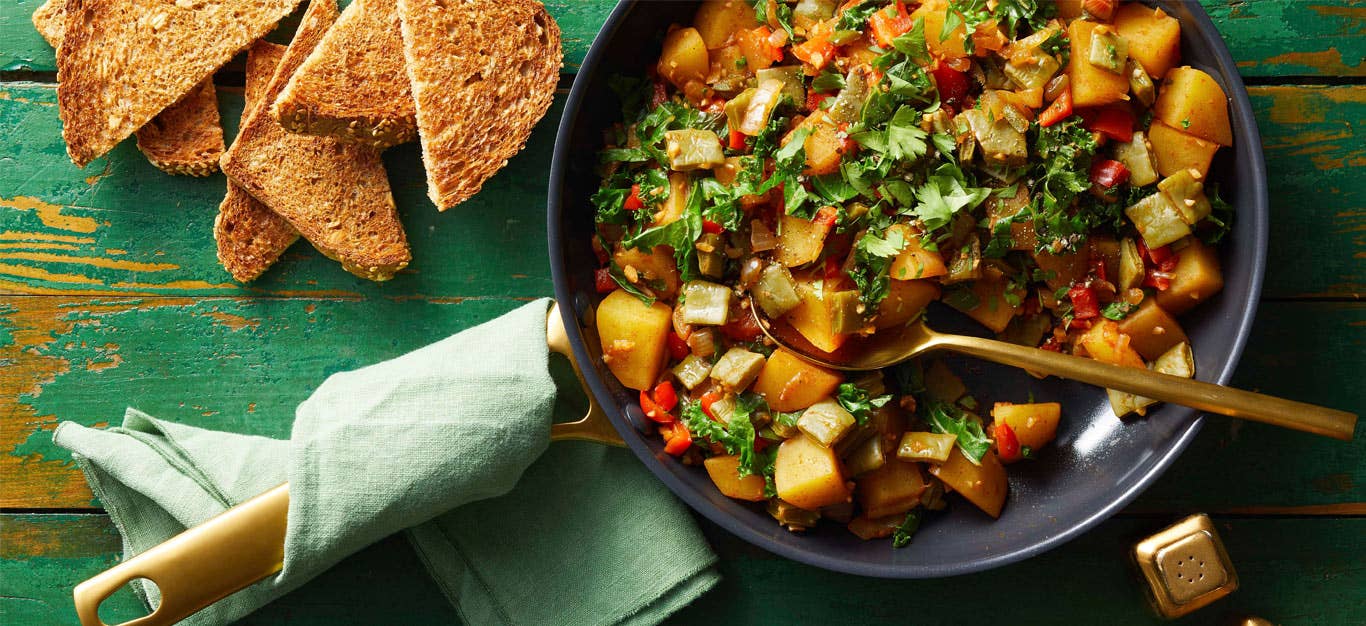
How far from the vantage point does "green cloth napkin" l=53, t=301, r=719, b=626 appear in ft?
8.86

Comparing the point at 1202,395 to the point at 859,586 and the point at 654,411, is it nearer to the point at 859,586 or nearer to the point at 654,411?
the point at 859,586

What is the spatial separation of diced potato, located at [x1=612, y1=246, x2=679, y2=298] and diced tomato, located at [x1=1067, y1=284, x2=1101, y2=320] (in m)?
1.14

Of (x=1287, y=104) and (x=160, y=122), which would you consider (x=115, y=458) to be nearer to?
(x=160, y=122)

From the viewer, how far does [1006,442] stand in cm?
265

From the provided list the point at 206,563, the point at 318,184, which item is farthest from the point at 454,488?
the point at 318,184

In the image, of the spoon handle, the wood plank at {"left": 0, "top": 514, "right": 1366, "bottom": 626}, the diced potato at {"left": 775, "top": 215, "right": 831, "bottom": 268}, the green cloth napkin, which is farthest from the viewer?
the wood plank at {"left": 0, "top": 514, "right": 1366, "bottom": 626}

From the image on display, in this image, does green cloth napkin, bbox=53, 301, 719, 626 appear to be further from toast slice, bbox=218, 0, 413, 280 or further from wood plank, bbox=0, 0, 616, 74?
wood plank, bbox=0, 0, 616, 74

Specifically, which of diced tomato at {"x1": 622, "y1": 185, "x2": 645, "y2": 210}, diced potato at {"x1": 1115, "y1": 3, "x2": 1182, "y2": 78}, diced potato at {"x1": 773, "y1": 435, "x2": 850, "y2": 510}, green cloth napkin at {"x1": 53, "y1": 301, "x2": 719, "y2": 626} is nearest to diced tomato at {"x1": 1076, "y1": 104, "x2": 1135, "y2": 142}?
diced potato at {"x1": 1115, "y1": 3, "x2": 1182, "y2": 78}

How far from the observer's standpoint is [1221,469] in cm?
294

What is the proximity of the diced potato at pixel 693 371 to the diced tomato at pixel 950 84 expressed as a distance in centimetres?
101

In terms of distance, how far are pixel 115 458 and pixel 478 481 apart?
123 cm

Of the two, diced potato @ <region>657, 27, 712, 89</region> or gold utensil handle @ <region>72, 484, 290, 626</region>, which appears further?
diced potato @ <region>657, 27, 712, 89</region>

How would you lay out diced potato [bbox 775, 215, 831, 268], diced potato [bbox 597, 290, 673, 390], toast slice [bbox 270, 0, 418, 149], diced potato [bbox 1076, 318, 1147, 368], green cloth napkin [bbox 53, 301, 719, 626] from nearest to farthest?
diced potato [bbox 775, 215, 831, 268] < diced potato [bbox 1076, 318, 1147, 368] < diced potato [bbox 597, 290, 673, 390] < green cloth napkin [bbox 53, 301, 719, 626] < toast slice [bbox 270, 0, 418, 149]

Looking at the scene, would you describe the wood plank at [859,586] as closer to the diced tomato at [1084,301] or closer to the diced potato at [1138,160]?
the diced tomato at [1084,301]
